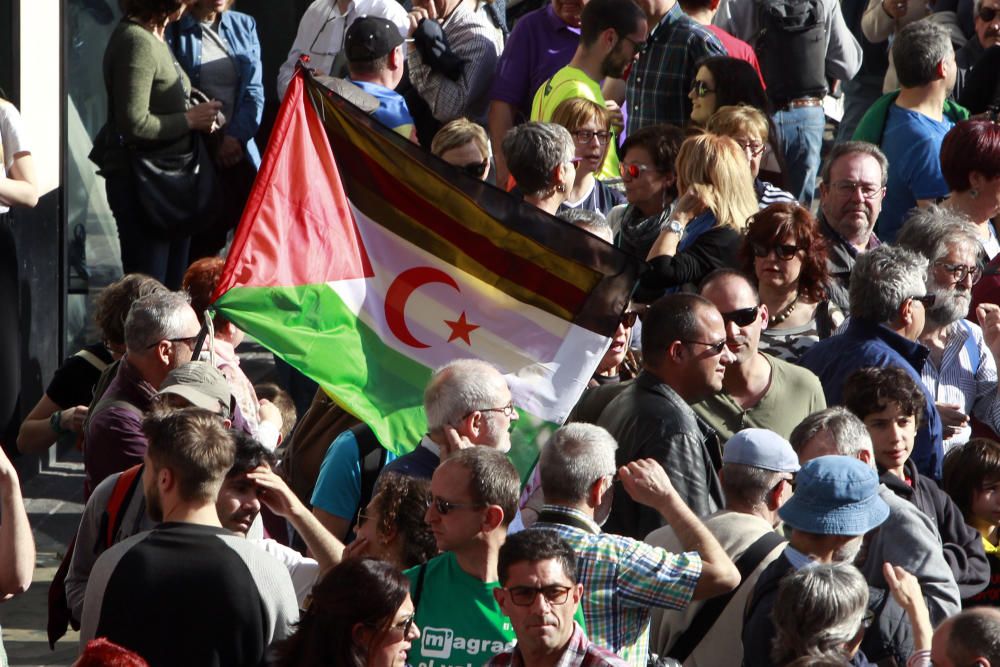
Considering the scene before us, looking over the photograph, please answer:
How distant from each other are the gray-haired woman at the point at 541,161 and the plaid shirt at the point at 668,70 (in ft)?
5.34

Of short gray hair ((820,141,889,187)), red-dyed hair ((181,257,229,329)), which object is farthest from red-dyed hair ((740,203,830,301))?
red-dyed hair ((181,257,229,329))

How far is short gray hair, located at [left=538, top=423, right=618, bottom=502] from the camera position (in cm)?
534

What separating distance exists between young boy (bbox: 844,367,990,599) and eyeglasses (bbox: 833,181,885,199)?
1938mm

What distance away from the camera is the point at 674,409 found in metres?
6.06

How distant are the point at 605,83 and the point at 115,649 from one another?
642 centimetres

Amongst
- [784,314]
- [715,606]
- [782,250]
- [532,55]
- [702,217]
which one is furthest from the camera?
[532,55]

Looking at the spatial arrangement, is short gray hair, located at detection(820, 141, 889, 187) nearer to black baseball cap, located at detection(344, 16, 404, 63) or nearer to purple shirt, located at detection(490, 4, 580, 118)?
purple shirt, located at detection(490, 4, 580, 118)

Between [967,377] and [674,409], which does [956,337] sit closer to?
[967,377]

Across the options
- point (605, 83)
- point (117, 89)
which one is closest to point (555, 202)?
point (605, 83)

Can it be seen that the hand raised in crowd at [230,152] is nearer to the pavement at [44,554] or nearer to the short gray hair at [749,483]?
the pavement at [44,554]

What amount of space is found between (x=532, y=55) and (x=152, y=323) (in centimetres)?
428

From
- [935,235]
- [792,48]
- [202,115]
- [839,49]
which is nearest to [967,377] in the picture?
[935,235]

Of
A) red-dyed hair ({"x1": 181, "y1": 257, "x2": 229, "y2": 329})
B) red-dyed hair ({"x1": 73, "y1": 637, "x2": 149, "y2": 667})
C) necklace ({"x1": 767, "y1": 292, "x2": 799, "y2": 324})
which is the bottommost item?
red-dyed hair ({"x1": 181, "y1": 257, "x2": 229, "y2": 329})

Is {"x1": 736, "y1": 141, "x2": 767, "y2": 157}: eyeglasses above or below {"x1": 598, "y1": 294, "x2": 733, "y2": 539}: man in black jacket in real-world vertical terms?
above
